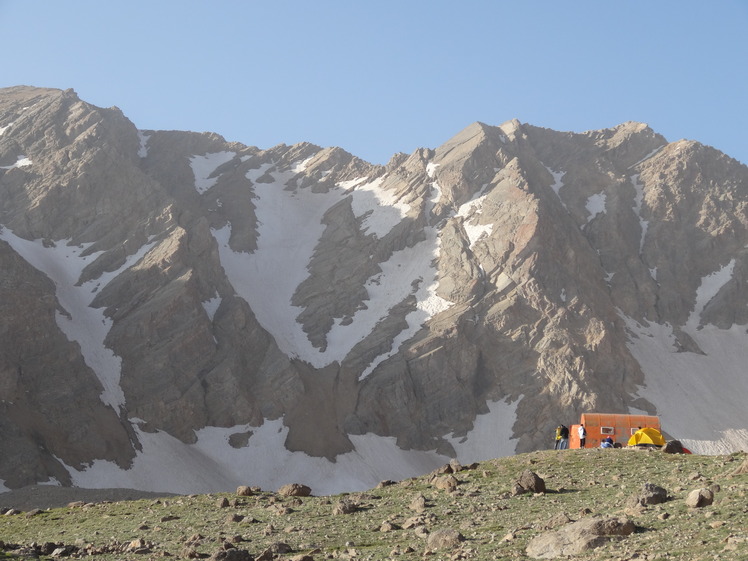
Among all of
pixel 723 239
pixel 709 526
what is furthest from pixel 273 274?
pixel 709 526

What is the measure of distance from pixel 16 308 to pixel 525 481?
311ft

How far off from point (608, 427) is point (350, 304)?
304 ft

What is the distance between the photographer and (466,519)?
30.4 meters

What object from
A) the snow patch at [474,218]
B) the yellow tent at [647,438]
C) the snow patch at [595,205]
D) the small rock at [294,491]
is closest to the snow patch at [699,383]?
the snow patch at [595,205]

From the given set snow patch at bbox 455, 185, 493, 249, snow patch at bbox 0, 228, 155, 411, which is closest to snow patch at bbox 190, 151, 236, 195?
snow patch at bbox 0, 228, 155, 411

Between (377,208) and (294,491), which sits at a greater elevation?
(377,208)

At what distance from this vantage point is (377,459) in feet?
382

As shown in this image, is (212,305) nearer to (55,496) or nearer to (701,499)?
(55,496)

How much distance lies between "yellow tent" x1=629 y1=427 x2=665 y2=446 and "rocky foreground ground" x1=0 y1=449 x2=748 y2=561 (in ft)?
23.4

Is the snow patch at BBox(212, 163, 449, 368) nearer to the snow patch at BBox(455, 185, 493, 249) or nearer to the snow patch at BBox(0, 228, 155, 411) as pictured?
the snow patch at BBox(455, 185, 493, 249)

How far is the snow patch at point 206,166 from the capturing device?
584ft

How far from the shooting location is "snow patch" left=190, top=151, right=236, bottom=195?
178 metres

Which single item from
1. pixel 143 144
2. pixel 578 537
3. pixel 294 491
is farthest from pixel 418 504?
pixel 143 144

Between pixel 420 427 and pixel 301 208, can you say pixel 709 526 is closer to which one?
pixel 420 427
